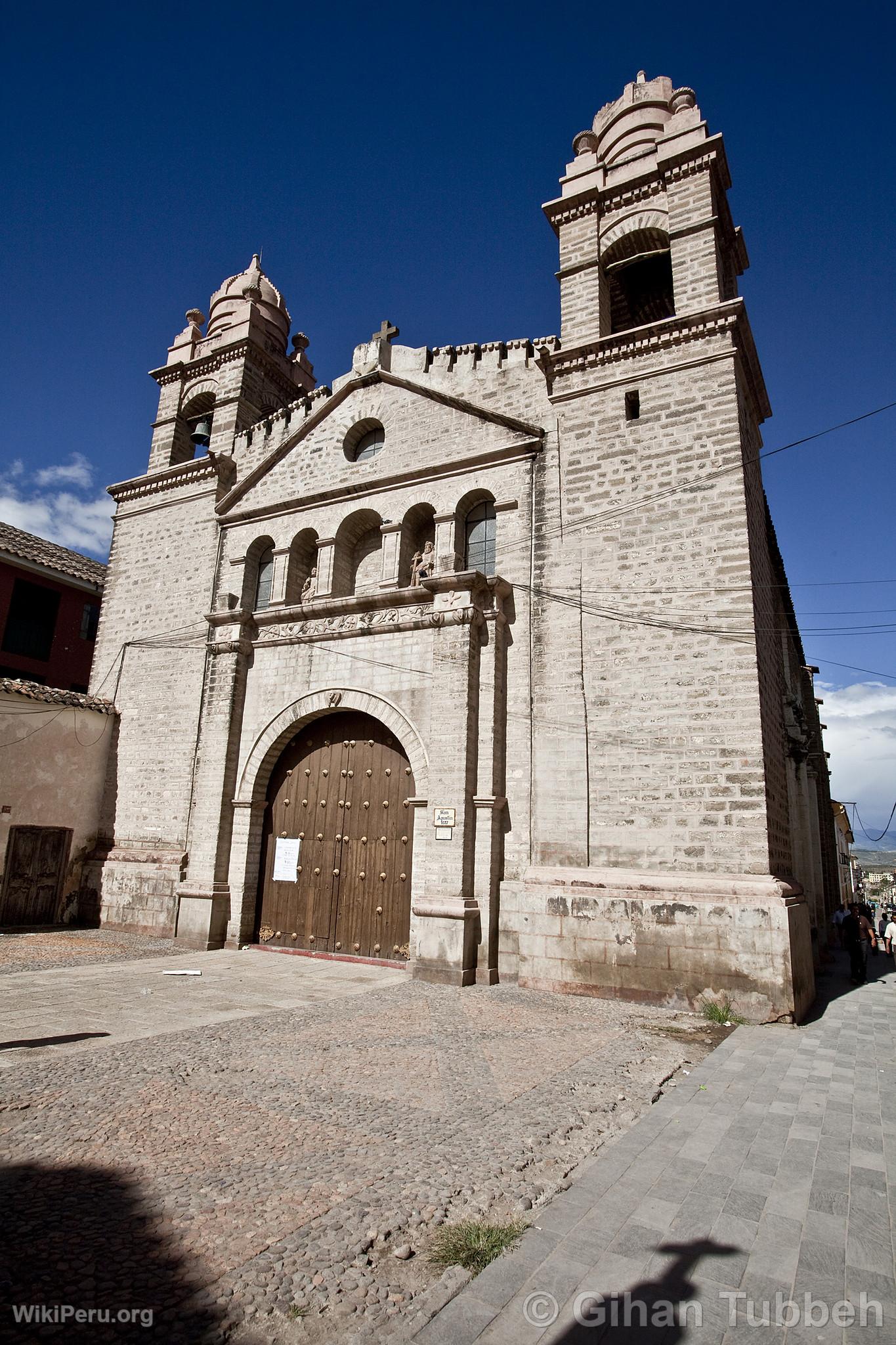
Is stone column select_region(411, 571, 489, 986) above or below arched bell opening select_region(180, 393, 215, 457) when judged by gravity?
below

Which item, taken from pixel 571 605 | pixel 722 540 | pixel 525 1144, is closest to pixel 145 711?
pixel 571 605

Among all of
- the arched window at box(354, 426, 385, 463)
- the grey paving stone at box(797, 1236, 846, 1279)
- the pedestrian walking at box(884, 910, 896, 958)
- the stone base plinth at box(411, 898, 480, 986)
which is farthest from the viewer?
the pedestrian walking at box(884, 910, 896, 958)

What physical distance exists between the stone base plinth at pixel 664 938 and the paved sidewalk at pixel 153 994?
205 cm

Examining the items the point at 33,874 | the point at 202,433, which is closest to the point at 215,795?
the point at 33,874

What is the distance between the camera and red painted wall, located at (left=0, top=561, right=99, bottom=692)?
62.1 feet

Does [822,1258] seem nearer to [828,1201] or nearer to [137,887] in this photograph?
[828,1201]

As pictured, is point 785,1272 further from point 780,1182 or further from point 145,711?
point 145,711

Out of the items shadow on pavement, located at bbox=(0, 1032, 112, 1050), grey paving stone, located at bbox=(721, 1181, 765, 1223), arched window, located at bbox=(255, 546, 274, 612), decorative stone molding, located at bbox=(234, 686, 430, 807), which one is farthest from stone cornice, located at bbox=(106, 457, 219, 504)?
grey paving stone, located at bbox=(721, 1181, 765, 1223)

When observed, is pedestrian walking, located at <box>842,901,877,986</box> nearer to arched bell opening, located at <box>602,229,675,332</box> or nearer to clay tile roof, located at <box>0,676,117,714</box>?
arched bell opening, located at <box>602,229,675,332</box>

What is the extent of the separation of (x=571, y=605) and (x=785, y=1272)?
27.4 ft

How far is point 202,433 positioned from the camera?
1598 cm

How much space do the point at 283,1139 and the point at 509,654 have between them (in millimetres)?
7611

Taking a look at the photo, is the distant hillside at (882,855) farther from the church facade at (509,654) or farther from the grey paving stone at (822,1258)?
the grey paving stone at (822,1258)

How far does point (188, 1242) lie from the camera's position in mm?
3035
